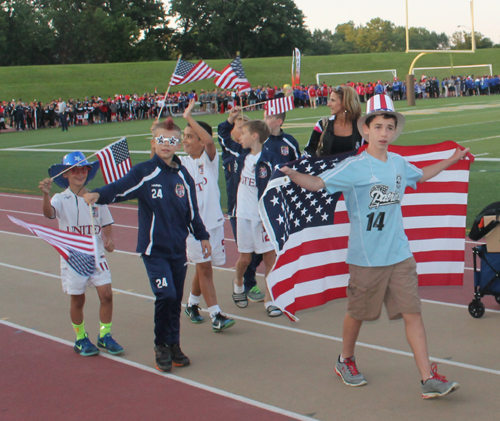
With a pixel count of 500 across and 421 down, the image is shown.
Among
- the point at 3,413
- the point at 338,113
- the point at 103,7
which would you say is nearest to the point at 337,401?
the point at 3,413

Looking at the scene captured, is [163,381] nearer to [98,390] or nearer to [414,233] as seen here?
[98,390]

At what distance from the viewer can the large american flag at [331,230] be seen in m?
4.85

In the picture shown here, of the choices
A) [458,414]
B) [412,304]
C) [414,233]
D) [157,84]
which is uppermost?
[157,84]

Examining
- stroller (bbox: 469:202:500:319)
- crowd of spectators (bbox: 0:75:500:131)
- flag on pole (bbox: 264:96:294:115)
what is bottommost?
stroller (bbox: 469:202:500:319)

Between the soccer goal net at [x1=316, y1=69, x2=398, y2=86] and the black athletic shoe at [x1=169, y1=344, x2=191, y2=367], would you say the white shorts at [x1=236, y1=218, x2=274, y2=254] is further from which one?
the soccer goal net at [x1=316, y1=69, x2=398, y2=86]

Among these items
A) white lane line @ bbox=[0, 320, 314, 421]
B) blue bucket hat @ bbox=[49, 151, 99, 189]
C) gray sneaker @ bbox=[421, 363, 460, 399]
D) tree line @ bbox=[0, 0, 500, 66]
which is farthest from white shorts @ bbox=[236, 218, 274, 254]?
tree line @ bbox=[0, 0, 500, 66]

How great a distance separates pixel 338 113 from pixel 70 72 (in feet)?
200

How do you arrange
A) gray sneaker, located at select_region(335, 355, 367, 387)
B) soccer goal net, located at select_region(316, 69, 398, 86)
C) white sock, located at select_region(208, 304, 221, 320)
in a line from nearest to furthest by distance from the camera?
gray sneaker, located at select_region(335, 355, 367, 387)
white sock, located at select_region(208, 304, 221, 320)
soccer goal net, located at select_region(316, 69, 398, 86)

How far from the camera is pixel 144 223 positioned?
509cm

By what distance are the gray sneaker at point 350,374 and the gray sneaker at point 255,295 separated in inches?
90.1

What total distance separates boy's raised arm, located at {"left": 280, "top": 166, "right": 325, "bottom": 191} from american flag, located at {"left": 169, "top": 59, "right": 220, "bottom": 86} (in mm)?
4647

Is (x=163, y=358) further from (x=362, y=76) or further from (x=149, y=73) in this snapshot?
(x=362, y=76)

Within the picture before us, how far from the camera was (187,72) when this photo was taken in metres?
9.38

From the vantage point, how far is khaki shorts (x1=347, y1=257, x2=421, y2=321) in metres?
4.47
